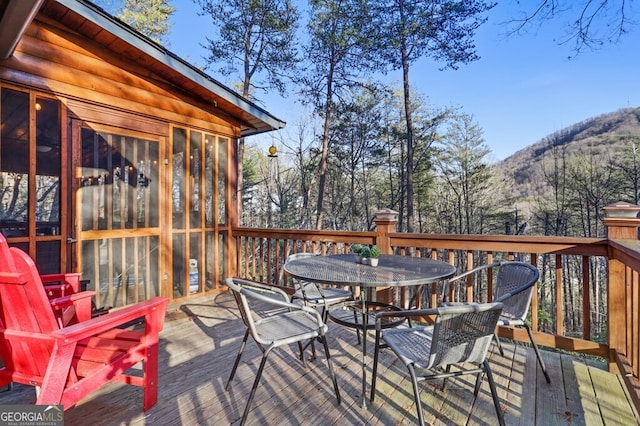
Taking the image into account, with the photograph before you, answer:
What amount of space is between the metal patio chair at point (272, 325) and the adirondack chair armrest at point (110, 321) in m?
0.48

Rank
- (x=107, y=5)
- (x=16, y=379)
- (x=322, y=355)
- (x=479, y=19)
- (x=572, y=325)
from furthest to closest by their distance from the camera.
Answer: (x=572, y=325) < (x=107, y=5) < (x=479, y=19) < (x=322, y=355) < (x=16, y=379)

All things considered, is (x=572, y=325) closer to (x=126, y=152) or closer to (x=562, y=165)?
(x=562, y=165)

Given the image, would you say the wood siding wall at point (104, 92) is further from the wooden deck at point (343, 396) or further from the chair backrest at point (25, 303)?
the wooden deck at point (343, 396)

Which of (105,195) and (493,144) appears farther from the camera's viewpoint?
(493,144)

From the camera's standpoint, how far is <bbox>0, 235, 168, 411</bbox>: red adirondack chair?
1.45 metres

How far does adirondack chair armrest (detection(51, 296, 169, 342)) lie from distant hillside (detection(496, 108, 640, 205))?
1527cm

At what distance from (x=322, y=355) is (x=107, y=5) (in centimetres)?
1189

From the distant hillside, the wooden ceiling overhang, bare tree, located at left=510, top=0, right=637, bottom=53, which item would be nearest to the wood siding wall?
the wooden ceiling overhang

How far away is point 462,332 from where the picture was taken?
155cm

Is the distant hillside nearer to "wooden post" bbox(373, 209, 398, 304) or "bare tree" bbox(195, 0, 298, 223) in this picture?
"bare tree" bbox(195, 0, 298, 223)

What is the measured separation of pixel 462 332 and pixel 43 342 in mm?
2024

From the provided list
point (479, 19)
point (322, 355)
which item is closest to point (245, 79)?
point (479, 19)

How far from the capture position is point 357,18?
30.9 ft

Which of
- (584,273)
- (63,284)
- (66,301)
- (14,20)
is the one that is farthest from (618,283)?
(14,20)
